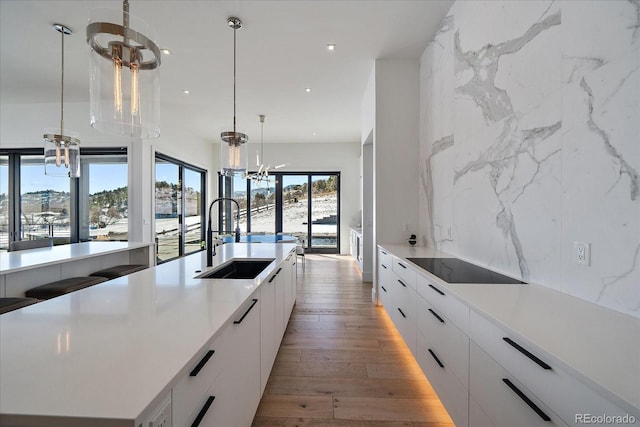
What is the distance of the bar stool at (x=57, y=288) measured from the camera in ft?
7.55

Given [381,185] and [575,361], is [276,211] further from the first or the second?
[575,361]

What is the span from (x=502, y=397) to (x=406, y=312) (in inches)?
48.1

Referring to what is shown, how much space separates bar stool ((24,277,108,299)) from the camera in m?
2.30

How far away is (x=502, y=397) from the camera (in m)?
1.04

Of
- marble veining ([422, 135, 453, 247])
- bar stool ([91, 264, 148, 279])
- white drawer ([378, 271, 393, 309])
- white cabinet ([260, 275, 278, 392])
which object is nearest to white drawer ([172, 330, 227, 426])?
white cabinet ([260, 275, 278, 392])

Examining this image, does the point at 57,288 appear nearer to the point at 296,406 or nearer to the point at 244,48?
the point at 296,406

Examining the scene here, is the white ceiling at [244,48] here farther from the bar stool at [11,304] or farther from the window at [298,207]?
the window at [298,207]

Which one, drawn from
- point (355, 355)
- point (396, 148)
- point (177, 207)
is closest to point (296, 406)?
point (355, 355)

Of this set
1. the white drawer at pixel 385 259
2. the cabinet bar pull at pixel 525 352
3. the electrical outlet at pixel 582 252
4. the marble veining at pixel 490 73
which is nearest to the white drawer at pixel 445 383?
the cabinet bar pull at pixel 525 352

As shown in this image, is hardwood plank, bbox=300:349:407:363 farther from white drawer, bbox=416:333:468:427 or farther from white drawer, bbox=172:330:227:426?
white drawer, bbox=172:330:227:426

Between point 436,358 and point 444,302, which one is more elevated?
point 444,302

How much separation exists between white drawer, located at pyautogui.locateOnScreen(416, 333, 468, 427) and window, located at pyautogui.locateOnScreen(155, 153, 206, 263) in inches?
214

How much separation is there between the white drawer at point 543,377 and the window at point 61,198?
589 centimetres

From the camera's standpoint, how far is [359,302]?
3.71 metres
